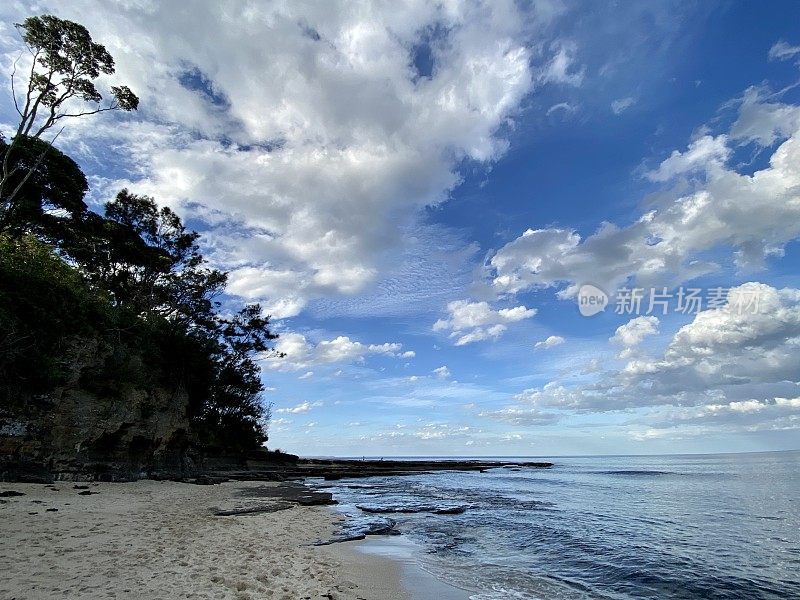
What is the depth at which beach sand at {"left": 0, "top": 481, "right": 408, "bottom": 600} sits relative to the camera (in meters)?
6.38

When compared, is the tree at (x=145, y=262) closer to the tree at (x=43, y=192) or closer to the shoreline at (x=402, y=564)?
the tree at (x=43, y=192)

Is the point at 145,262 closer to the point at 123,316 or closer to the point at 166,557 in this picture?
the point at 123,316

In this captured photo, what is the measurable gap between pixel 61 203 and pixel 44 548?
110 ft

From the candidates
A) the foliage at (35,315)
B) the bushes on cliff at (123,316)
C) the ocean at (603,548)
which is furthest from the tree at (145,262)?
the ocean at (603,548)

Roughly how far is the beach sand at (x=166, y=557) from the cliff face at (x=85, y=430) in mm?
3877

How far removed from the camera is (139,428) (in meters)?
26.5

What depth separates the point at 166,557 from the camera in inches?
326

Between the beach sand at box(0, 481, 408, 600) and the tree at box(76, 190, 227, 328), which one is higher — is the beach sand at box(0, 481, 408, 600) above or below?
below

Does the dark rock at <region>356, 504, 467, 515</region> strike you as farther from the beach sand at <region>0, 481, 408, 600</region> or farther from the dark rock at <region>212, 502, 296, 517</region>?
the beach sand at <region>0, 481, 408, 600</region>

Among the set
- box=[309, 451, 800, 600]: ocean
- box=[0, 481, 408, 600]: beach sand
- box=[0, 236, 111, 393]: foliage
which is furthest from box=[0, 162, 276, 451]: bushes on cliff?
box=[309, 451, 800, 600]: ocean

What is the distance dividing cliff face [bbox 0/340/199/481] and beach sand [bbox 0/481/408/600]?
153 inches

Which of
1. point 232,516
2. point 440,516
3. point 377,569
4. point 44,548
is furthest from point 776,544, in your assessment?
point 44,548

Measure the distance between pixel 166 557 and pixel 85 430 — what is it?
17.8 m

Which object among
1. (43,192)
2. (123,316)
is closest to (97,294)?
(123,316)
